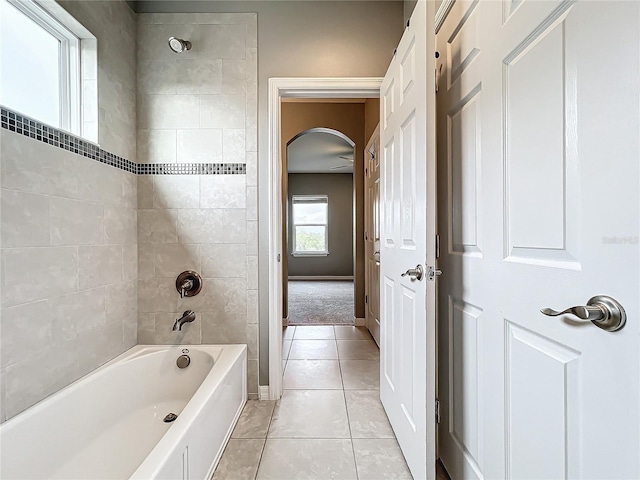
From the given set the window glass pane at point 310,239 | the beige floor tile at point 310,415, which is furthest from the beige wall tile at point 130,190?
the window glass pane at point 310,239

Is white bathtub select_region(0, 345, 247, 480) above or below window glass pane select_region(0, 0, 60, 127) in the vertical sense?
below

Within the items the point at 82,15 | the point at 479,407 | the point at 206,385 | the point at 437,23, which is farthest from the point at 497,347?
the point at 82,15

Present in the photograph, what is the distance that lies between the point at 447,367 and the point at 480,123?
0.99 metres

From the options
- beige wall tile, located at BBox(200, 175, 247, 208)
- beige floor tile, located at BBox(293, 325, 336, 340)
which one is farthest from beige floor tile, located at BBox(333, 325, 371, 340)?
beige wall tile, located at BBox(200, 175, 247, 208)

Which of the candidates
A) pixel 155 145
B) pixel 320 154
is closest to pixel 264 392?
pixel 155 145

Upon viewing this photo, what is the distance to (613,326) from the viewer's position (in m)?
0.61

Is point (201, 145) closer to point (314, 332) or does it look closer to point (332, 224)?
point (314, 332)

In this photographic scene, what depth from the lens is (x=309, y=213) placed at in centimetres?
836

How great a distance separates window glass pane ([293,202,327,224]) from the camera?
8328mm

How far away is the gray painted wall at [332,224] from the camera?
828 cm

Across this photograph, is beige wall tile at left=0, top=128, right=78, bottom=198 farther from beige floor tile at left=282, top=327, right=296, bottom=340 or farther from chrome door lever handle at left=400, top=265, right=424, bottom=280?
beige floor tile at left=282, top=327, right=296, bottom=340

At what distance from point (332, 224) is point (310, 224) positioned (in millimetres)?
584

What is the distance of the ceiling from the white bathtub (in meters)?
3.59

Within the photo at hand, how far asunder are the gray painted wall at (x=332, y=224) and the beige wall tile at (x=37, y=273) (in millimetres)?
6722
